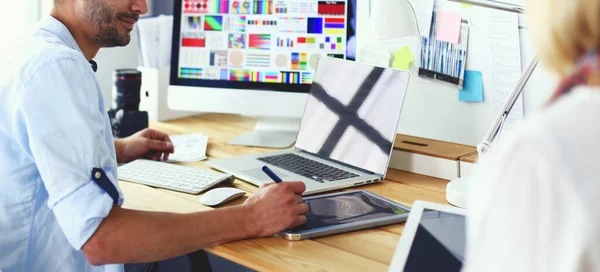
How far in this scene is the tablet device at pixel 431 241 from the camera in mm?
1041

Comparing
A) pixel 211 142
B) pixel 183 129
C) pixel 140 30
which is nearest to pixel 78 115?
pixel 211 142

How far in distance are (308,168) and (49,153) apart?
716mm

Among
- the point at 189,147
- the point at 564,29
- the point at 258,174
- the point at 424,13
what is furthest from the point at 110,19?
the point at 564,29

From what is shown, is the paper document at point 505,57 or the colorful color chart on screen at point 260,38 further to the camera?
the colorful color chart on screen at point 260,38

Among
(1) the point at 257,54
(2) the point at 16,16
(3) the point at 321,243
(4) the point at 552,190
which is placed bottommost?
(3) the point at 321,243

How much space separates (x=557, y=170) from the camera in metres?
0.60

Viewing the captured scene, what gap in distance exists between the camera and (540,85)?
5.71ft

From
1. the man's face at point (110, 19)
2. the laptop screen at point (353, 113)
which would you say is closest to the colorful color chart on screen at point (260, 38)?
the laptop screen at point (353, 113)

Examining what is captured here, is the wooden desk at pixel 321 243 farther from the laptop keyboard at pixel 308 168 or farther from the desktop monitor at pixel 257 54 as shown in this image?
the desktop monitor at pixel 257 54

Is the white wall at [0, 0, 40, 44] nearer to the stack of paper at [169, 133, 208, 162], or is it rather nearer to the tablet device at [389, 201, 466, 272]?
the stack of paper at [169, 133, 208, 162]

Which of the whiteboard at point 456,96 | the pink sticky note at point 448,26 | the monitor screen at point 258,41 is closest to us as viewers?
the whiteboard at point 456,96

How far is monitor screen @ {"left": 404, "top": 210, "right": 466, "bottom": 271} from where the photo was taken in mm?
1046

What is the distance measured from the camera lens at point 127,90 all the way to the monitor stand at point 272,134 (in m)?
0.36

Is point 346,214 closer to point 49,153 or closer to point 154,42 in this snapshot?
point 49,153
